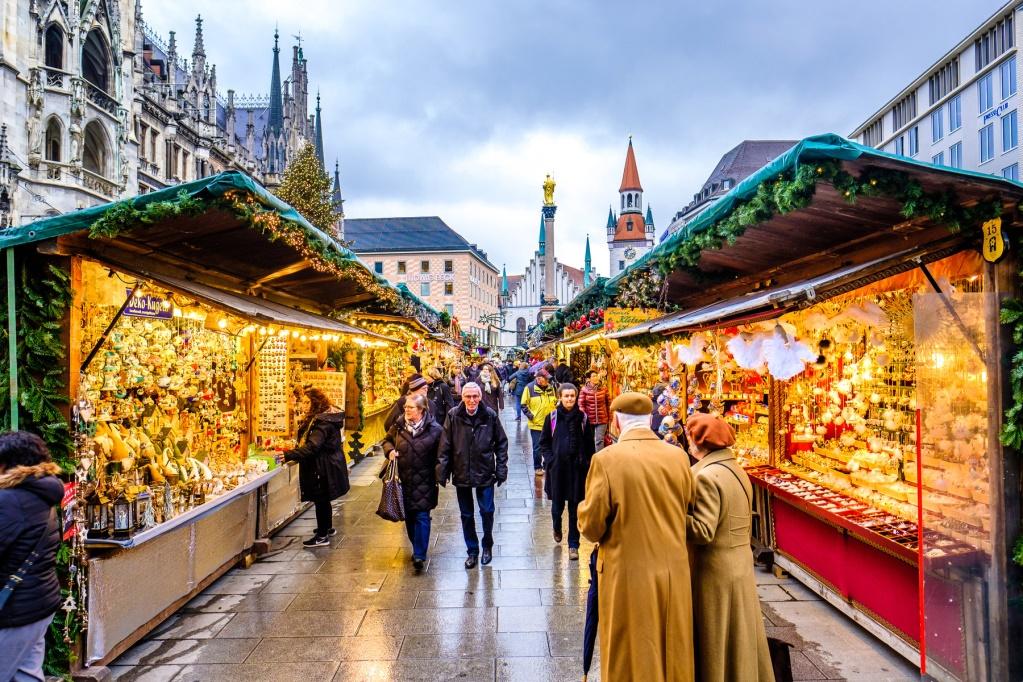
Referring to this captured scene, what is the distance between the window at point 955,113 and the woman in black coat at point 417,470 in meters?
48.2

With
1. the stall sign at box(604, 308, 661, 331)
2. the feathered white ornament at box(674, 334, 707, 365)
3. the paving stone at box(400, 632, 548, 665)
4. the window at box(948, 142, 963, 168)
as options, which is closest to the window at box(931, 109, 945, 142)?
the window at box(948, 142, 963, 168)

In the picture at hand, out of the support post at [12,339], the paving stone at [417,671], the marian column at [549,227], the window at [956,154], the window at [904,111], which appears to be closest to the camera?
the support post at [12,339]

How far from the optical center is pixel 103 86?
3006 centimetres

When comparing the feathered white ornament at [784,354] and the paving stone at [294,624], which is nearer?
the paving stone at [294,624]

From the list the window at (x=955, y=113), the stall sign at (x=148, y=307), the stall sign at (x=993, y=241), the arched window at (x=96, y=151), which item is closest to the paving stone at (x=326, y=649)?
the stall sign at (x=148, y=307)

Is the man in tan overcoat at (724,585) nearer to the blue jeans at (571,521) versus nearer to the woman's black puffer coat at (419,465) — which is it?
the blue jeans at (571,521)

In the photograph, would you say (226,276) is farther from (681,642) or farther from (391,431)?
(681,642)

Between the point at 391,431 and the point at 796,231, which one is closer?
the point at 796,231

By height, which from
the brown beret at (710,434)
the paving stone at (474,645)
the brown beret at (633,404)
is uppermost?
the brown beret at (633,404)

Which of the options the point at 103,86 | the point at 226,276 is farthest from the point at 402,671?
the point at 103,86

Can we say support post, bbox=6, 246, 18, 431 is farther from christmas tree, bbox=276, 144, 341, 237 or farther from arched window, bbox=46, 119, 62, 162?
arched window, bbox=46, 119, 62, 162

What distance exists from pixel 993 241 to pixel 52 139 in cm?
3170

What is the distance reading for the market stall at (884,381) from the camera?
3.46 metres

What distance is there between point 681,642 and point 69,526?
3.46 metres
